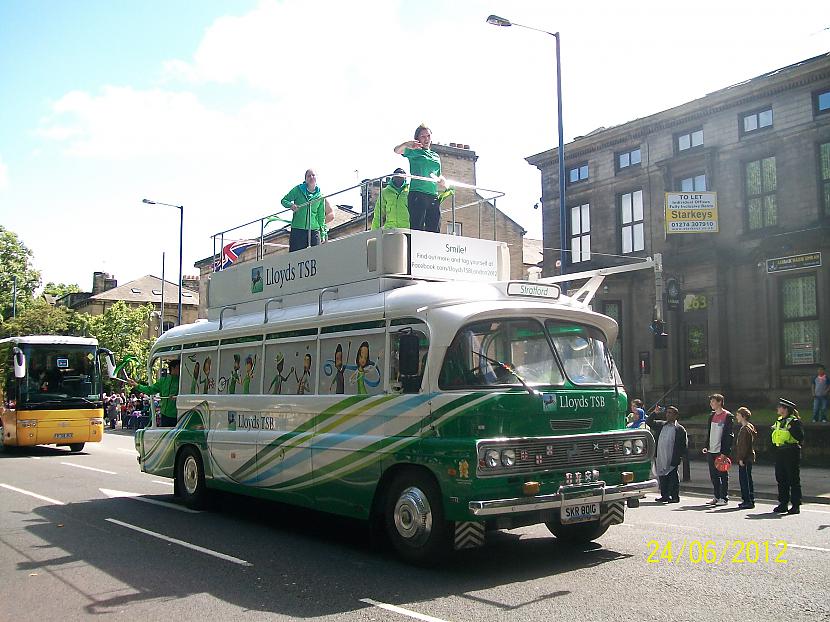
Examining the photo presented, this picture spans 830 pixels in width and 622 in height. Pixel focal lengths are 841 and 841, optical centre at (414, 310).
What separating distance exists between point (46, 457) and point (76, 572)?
1596cm

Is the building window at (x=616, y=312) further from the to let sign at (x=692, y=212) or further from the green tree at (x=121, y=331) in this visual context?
the green tree at (x=121, y=331)

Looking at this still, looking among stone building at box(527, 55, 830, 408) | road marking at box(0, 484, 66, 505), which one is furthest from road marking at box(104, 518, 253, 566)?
stone building at box(527, 55, 830, 408)

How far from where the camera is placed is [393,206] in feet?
35.9

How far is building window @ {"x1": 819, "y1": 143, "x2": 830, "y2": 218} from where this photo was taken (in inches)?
968

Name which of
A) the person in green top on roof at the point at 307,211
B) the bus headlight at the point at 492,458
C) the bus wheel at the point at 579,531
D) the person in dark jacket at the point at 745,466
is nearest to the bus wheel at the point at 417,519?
the bus headlight at the point at 492,458

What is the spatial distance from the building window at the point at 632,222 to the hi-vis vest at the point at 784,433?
58.2 feet

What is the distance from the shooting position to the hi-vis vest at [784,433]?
505 inches

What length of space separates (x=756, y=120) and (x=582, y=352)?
20.8 metres

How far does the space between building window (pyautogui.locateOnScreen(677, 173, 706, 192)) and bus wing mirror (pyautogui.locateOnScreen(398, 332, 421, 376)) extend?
73.5 ft

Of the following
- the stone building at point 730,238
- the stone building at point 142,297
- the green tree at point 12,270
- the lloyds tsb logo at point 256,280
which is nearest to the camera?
the lloyds tsb logo at point 256,280

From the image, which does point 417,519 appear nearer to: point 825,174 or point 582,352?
point 582,352

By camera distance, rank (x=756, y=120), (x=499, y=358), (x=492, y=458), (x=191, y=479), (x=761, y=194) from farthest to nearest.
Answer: (x=756, y=120), (x=761, y=194), (x=191, y=479), (x=499, y=358), (x=492, y=458)

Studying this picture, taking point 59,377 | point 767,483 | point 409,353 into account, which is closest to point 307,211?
point 409,353
